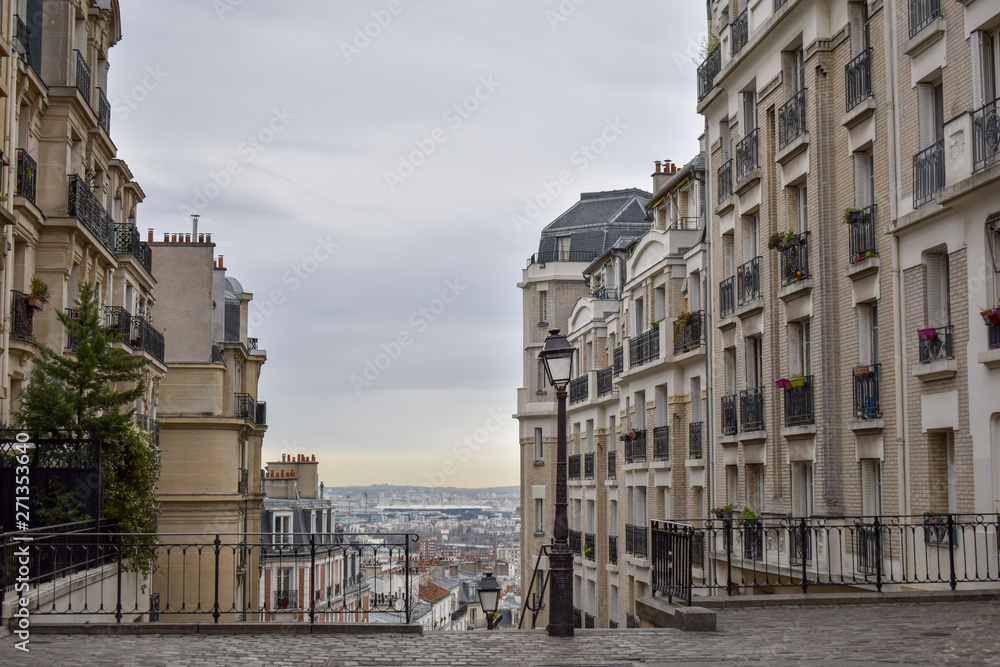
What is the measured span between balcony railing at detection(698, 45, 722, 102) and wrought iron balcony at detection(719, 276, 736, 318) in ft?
15.9

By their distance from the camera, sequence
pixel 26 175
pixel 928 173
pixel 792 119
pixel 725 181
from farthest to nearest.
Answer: pixel 725 181, pixel 26 175, pixel 792 119, pixel 928 173

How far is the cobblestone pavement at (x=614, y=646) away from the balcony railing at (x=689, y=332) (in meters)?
17.3

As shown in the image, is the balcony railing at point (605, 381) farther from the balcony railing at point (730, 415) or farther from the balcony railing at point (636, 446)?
the balcony railing at point (730, 415)

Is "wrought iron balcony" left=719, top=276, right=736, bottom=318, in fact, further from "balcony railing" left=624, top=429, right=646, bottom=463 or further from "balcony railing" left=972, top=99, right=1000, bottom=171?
"balcony railing" left=972, top=99, right=1000, bottom=171

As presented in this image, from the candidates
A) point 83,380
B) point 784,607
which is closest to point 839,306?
point 784,607

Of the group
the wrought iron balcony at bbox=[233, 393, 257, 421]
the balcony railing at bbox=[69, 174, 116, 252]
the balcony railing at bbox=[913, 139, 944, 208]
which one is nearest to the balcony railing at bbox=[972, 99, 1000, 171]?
the balcony railing at bbox=[913, 139, 944, 208]

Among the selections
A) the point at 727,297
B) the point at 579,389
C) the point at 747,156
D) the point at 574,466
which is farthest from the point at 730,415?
the point at 574,466

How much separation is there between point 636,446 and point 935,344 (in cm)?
1964

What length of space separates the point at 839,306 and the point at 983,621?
9422 mm

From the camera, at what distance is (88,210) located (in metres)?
28.4

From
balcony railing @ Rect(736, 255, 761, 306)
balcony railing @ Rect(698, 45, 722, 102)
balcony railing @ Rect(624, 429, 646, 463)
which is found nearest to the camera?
balcony railing @ Rect(736, 255, 761, 306)

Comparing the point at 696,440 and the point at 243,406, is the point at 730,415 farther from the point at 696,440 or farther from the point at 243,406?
the point at 243,406

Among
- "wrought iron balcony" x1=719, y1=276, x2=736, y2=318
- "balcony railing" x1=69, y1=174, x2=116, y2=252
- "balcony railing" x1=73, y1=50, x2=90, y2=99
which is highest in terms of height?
"balcony railing" x1=73, y1=50, x2=90, y2=99

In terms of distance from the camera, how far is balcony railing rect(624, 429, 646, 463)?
36.8 meters
